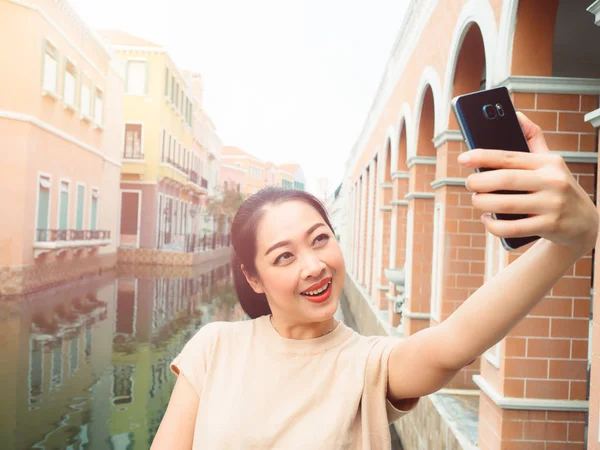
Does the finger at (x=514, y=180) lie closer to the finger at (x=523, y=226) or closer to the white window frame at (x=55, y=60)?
the finger at (x=523, y=226)

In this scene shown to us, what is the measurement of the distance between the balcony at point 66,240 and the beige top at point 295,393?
1381cm

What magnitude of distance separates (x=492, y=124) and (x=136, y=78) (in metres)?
26.9

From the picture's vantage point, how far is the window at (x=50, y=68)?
14.1 meters

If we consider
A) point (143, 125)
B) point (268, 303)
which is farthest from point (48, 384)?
point (143, 125)

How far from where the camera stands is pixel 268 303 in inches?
66.1

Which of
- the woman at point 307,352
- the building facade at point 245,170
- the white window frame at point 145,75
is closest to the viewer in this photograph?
the woman at point 307,352

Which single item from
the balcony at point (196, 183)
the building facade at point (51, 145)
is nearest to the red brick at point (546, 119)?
the building facade at point (51, 145)

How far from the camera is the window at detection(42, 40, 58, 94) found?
14094mm

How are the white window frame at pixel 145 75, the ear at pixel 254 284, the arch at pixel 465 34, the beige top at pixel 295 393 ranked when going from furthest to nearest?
the white window frame at pixel 145 75
the arch at pixel 465 34
the ear at pixel 254 284
the beige top at pixel 295 393

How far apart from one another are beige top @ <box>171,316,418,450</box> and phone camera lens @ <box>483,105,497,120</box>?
0.62m

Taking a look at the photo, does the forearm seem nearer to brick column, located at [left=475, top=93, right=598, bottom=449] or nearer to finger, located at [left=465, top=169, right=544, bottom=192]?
finger, located at [left=465, top=169, right=544, bottom=192]

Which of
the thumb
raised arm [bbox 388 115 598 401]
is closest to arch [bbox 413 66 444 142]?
raised arm [bbox 388 115 598 401]

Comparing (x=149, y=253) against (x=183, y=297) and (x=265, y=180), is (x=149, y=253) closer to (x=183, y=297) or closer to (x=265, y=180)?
(x=183, y=297)

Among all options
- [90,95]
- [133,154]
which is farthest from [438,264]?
[133,154]
